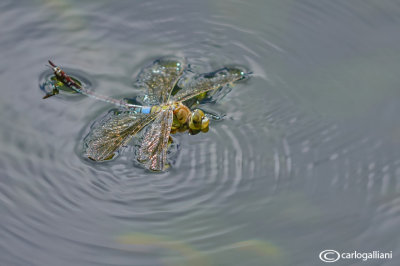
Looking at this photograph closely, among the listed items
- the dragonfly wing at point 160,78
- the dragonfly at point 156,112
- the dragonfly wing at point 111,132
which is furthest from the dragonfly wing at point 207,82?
the dragonfly wing at point 111,132

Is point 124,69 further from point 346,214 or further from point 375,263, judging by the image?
point 375,263

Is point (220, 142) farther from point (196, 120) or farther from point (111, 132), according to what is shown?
point (111, 132)

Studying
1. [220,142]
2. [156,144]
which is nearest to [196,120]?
[220,142]

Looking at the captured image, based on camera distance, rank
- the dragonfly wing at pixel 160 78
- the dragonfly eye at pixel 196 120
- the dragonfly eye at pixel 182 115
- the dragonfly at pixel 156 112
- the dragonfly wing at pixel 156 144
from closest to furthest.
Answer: the dragonfly wing at pixel 156 144 → the dragonfly at pixel 156 112 → the dragonfly eye at pixel 196 120 → the dragonfly eye at pixel 182 115 → the dragonfly wing at pixel 160 78

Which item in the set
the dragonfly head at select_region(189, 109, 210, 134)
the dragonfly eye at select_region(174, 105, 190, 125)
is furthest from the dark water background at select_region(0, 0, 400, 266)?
the dragonfly eye at select_region(174, 105, 190, 125)

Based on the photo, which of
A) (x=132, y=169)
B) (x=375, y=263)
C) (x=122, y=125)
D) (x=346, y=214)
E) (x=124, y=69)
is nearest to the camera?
(x=375, y=263)

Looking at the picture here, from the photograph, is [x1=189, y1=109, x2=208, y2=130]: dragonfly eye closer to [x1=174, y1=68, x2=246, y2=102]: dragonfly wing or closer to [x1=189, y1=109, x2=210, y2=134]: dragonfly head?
[x1=189, y1=109, x2=210, y2=134]: dragonfly head

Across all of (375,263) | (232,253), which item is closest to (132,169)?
(232,253)

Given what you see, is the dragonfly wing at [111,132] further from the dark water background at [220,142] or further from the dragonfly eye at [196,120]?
the dragonfly eye at [196,120]
